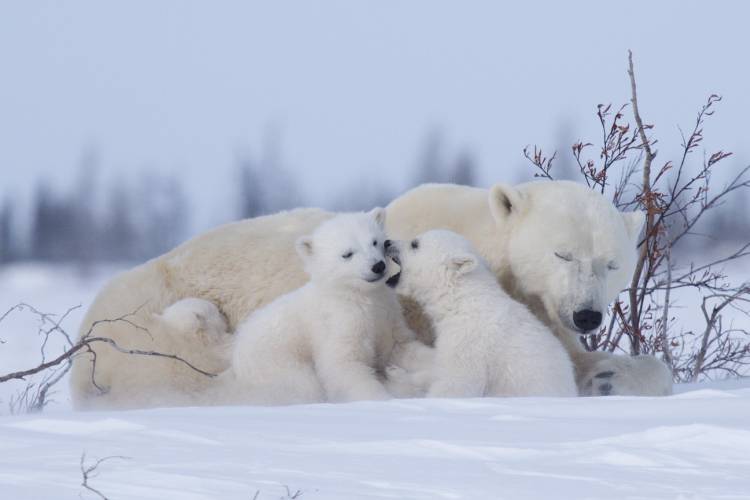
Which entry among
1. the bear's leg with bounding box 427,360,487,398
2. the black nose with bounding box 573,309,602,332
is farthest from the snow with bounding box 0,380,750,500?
the black nose with bounding box 573,309,602,332

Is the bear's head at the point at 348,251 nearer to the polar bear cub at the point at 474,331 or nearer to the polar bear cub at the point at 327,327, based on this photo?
the polar bear cub at the point at 327,327

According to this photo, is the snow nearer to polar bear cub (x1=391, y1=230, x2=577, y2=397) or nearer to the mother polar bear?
polar bear cub (x1=391, y1=230, x2=577, y2=397)

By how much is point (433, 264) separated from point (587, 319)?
1.95ft

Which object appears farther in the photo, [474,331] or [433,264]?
[433,264]

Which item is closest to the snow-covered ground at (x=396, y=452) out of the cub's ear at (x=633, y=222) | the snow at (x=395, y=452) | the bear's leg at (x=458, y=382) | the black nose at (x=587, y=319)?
the snow at (x=395, y=452)

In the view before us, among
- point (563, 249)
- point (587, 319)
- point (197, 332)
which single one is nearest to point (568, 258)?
point (563, 249)

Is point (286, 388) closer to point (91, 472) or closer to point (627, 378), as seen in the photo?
point (627, 378)

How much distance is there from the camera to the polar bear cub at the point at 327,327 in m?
4.15

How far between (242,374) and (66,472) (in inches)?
86.0

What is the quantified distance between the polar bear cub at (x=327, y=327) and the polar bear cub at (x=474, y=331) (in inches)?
5.8

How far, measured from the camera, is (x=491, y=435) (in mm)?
2703

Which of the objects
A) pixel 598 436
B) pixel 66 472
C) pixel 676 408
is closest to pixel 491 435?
pixel 598 436

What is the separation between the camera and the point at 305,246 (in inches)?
175

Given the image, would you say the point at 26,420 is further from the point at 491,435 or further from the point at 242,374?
the point at 242,374
